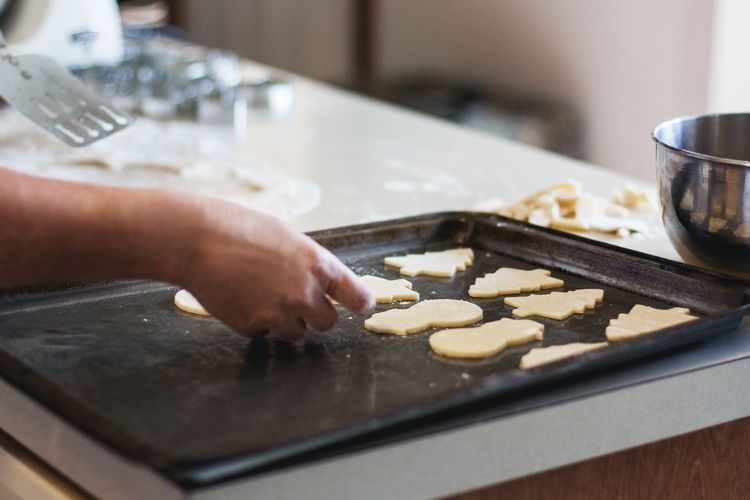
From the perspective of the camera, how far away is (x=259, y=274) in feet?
3.05

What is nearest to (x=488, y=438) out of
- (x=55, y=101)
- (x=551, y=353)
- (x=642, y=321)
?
(x=551, y=353)

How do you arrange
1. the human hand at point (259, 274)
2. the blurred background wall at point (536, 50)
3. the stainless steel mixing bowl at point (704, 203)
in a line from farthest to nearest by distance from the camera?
the blurred background wall at point (536, 50)
the stainless steel mixing bowl at point (704, 203)
the human hand at point (259, 274)

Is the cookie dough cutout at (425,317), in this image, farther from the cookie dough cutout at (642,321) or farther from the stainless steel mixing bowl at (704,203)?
the stainless steel mixing bowl at (704,203)

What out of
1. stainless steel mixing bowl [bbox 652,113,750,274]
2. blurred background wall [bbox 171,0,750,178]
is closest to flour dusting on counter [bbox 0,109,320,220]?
stainless steel mixing bowl [bbox 652,113,750,274]

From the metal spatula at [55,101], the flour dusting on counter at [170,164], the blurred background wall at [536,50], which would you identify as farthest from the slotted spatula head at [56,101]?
the blurred background wall at [536,50]

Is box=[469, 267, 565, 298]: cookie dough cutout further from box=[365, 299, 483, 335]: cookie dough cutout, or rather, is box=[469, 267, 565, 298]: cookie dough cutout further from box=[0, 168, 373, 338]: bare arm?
box=[0, 168, 373, 338]: bare arm

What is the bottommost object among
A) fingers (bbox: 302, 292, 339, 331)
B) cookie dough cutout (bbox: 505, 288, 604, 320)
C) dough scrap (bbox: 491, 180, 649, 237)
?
dough scrap (bbox: 491, 180, 649, 237)

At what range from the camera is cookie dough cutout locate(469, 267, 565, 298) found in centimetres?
117

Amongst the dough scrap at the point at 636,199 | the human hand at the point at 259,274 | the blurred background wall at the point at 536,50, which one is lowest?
the blurred background wall at the point at 536,50

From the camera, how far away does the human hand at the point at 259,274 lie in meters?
0.91

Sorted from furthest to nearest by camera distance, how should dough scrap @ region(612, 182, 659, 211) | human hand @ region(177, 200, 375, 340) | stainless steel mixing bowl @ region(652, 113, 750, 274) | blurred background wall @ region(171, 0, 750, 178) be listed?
blurred background wall @ region(171, 0, 750, 178) < dough scrap @ region(612, 182, 659, 211) < stainless steel mixing bowl @ region(652, 113, 750, 274) < human hand @ region(177, 200, 375, 340)

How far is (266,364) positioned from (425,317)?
0.62 ft

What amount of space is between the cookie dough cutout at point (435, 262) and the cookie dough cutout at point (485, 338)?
0.59 ft

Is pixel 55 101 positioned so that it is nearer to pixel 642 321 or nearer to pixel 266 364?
pixel 266 364
